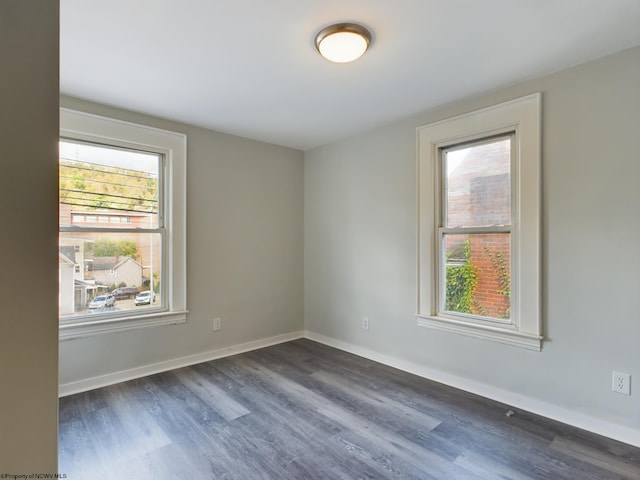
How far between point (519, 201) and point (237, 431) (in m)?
2.56

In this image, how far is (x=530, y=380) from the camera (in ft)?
7.98

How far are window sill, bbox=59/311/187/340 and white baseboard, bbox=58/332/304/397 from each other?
1.23ft

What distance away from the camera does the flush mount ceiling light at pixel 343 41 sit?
6.08 feet

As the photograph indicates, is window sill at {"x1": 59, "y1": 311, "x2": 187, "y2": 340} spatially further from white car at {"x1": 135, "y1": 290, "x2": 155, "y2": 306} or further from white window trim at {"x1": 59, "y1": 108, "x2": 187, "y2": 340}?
white car at {"x1": 135, "y1": 290, "x2": 155, "y2": 306}

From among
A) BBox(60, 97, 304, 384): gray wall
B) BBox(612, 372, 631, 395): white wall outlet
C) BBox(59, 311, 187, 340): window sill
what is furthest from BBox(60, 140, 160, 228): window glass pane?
BBox(612, 372, 631, 395): white wall outlet

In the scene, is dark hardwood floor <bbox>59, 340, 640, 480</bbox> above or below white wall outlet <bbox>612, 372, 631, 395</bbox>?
below

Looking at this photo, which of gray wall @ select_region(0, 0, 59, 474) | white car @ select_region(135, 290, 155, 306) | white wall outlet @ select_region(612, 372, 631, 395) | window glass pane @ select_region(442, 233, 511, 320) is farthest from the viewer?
white car @ select_region(135, 290, 155, 306)

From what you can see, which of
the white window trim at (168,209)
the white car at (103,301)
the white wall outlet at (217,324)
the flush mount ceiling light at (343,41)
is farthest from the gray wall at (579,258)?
the white car at (103,301)

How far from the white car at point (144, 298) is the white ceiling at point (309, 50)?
169 centimetres

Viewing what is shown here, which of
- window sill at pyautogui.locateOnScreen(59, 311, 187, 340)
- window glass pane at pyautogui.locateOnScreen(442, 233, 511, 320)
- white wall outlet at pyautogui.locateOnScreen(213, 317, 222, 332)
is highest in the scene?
window glass pane at pyautogui.locateOnScreen(442, 233, 511, 320)

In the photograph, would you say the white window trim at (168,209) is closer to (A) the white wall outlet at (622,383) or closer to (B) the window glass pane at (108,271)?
(B) the window glass pane at (108,271)

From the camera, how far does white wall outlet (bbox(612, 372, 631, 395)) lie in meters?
2.05

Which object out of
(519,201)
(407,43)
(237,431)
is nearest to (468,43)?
(407,43)

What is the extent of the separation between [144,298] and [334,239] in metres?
2.07
